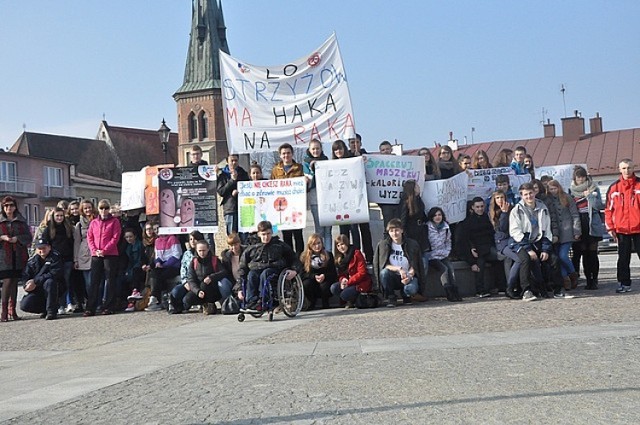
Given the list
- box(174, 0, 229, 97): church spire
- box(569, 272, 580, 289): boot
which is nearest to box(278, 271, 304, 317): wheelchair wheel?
box(569, 272, 580, 289): boot

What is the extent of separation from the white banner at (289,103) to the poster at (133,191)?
2002mm

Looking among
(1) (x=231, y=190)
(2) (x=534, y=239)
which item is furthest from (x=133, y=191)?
(2) (x=534, y=239)

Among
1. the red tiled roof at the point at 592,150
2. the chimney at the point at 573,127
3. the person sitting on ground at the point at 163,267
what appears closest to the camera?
the person sitting on ground at the point at 163,267

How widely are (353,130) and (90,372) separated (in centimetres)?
846

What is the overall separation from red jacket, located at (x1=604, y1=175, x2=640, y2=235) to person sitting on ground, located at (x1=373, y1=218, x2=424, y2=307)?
3.12 metres

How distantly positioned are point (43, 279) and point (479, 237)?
7.39 metres

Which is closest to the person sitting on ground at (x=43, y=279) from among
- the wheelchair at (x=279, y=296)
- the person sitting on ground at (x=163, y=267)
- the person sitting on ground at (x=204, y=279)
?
the person sitting on ground at (x=163, y=267)

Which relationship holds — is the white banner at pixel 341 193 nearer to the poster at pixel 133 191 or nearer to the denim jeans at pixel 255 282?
the denim jeans at pixel 255 282

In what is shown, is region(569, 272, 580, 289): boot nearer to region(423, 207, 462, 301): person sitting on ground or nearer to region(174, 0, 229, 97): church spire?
region(423, 207, 462, 301): person sitting on ground

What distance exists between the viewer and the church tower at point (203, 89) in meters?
99.4

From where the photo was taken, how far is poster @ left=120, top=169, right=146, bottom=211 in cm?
1680

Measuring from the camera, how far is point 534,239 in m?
13.9

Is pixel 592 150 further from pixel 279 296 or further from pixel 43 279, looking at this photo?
pixel 279 296

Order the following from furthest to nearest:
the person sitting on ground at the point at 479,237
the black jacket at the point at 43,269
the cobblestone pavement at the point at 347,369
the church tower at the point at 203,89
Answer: the church tower at the point at 203,89, the black jacket at the point at 43,269, the person sitting on ground at the point at 479,237, the cobblestone pavement at the point at 347,369
